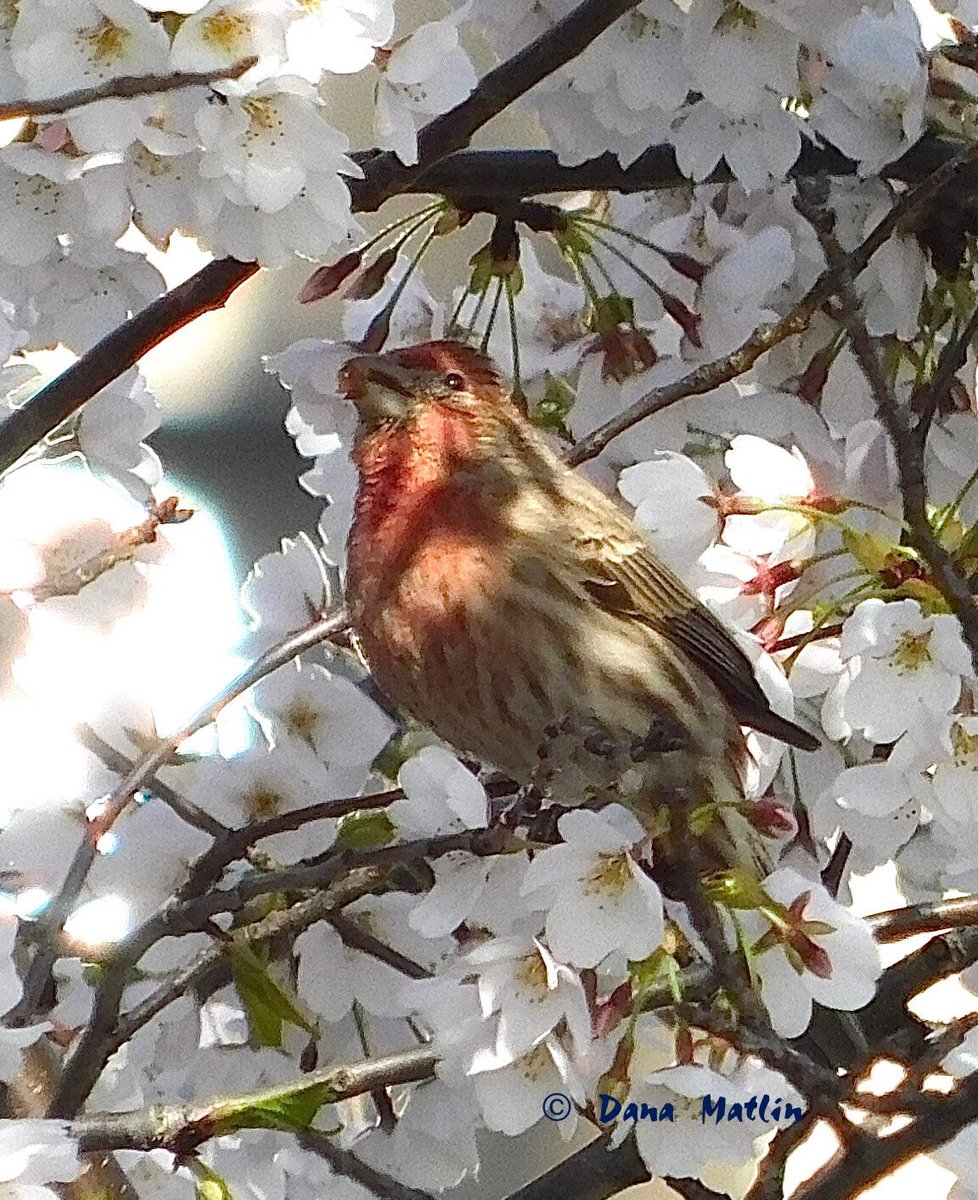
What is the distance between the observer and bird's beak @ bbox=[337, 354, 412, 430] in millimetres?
1243

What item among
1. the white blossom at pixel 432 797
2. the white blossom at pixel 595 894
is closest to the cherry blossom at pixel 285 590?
the white blossom at pixel 432 797

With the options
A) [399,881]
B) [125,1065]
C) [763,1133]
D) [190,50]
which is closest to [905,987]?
[763,1133]

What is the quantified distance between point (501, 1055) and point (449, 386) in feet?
2.32

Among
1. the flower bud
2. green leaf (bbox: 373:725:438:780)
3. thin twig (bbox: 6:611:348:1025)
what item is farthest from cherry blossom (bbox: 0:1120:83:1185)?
the flower bud

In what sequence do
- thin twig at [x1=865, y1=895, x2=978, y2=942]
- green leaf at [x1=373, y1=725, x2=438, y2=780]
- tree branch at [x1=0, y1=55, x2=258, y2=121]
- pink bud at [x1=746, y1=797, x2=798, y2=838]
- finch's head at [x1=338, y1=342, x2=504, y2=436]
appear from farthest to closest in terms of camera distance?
finch's head at [x1=338, y1=342, x2=504, y2=436]
green leaf at [x1=373, y1=725, x2=438, y2=780]
thin twig at [x1=865, y1=895, x2=978, y2=942]
pink bud at [x1=746, y1=797, x2=798, y2=838]
tree branch at [x1=0, y1=55, x2=258, y2=121]

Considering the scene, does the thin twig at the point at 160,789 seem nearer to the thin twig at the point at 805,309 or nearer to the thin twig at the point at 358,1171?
the thin twig at the point at 358,1171

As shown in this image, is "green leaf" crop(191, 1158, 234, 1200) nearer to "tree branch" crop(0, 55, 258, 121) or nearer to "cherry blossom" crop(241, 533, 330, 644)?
"cherry blossom" crop(241, 533, 330, 644)

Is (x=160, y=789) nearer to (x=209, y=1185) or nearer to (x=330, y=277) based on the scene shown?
(x=209, y=1185)

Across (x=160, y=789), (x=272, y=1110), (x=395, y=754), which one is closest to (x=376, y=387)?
(x=395, y=754)

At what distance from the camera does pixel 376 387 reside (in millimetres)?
1292

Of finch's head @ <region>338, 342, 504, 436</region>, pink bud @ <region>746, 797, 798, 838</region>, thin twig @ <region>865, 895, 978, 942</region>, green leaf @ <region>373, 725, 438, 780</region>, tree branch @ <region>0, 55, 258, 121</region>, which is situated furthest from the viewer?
finch's head @ <region>338, 342, 504, 436</region>

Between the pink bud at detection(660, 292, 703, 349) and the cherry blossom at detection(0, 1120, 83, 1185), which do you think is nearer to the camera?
the cherry blossom at detection(0, 1120, 83, 1185)

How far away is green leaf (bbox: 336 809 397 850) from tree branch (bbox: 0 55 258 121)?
432 mm

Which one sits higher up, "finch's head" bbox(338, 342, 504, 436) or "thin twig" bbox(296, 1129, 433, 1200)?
"finch's head" bbox(338, 342, 504, 436)
